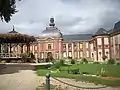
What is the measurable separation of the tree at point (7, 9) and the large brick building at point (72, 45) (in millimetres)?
45899

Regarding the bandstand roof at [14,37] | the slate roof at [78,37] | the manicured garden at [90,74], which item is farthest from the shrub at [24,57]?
the slate roof at [78,37]

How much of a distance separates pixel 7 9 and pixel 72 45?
205ft

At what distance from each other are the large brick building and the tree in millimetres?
45899

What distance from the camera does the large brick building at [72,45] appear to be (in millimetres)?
65500

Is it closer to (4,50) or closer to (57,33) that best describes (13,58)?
(4,50)

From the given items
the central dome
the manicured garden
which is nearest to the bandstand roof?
the manicured garden

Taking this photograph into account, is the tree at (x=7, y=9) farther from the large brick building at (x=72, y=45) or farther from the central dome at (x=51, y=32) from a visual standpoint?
the central dome at (x=51, y=32)

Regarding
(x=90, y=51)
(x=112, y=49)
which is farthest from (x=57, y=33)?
(x=112, y=49)

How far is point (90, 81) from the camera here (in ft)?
46.6

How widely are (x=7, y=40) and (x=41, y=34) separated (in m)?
39.8

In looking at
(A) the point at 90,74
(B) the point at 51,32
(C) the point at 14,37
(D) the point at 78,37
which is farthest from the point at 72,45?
(A) the point at 90,74

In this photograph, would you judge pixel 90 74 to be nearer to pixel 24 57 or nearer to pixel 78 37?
pixel 24 57

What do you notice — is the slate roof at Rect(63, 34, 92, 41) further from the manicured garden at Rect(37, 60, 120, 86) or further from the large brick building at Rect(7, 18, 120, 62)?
the manicured garden at Rect(37, 60, 120, 86)

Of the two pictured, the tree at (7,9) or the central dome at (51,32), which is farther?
the central dome at (51,32)
